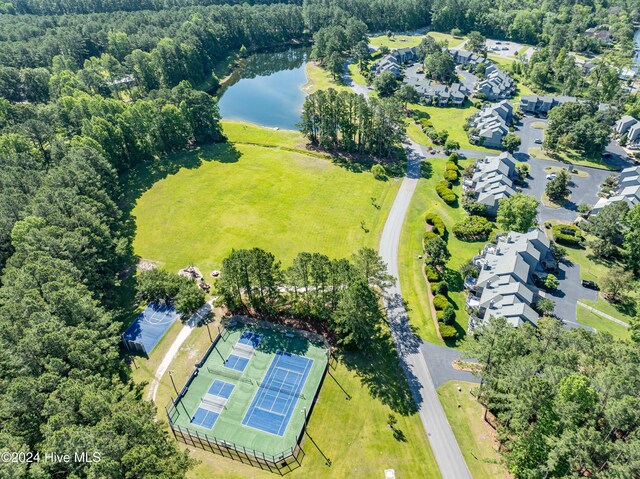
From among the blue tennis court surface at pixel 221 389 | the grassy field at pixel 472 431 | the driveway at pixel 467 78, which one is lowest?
the grassy field at pixel 472 431

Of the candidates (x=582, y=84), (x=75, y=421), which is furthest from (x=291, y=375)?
(x=582, y=84)

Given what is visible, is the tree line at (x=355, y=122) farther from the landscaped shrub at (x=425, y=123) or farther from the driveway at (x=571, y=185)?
the driveway at (x=571, y=185)

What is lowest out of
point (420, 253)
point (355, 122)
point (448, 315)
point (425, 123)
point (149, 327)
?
point (149, 327)

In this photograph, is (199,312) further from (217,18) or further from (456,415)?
(217,18)

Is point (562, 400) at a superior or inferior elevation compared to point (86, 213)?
inferior

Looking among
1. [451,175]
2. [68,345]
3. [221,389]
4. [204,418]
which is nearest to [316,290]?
[221,389]

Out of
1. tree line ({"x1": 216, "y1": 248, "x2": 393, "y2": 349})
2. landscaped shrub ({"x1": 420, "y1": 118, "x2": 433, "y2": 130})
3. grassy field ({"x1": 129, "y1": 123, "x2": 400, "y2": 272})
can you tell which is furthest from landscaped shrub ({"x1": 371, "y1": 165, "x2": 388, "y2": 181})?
tree line ({"x1": 216, "y1": 248, "x2": 393, "y2": 349})

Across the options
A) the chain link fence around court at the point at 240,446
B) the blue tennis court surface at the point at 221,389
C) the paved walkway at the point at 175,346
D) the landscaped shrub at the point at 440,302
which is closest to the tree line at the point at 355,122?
the landscaped shrub at the point at 440,302

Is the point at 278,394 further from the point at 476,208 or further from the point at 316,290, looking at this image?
the point at 476,208
